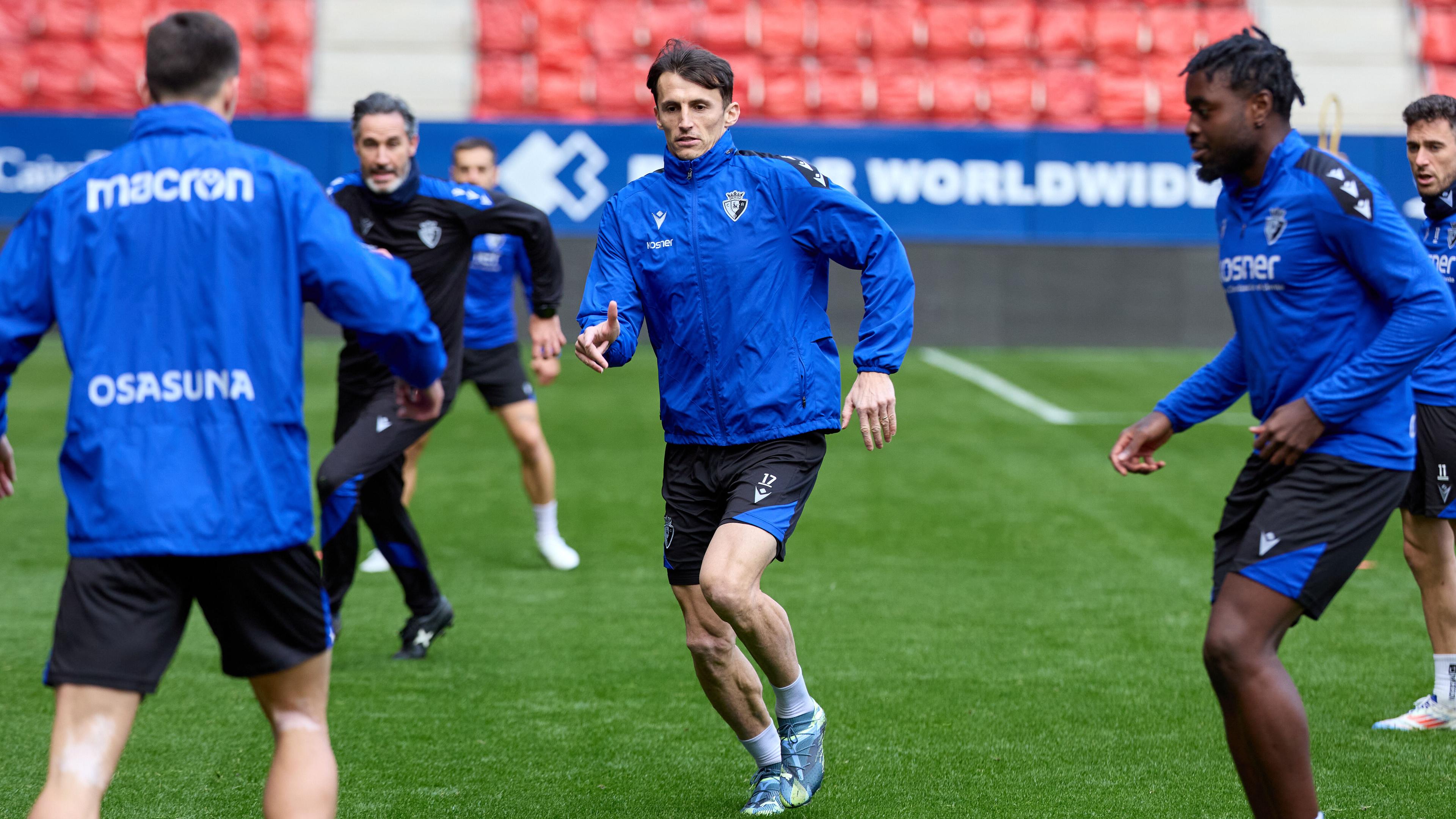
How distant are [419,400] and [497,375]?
478cm

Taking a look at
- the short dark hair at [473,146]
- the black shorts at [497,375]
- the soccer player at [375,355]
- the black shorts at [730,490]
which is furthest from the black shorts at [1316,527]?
the short dark hair at [473,146]

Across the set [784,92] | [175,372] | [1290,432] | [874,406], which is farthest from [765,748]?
[784,92]

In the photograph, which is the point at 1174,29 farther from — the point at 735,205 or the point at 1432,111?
the point at 735,205

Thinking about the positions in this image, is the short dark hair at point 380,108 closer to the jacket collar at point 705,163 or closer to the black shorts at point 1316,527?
the jacket collar at point 705,163

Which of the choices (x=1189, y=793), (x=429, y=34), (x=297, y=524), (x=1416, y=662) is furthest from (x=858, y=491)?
(x=429, y=34)

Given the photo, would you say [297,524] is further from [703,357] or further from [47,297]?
[703,357]

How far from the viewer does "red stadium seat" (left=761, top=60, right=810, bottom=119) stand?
18391 mm

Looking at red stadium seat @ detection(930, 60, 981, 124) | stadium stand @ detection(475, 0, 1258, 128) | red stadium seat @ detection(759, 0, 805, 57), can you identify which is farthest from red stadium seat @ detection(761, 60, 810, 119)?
red stadium seat @ detection(930, 60, 981, 124)

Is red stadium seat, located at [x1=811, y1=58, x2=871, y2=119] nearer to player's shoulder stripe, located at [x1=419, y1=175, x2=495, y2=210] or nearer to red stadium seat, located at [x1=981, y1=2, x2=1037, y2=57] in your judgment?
red stadium seat, located at [x1=981, y1=2, x2=1037, y2=57]

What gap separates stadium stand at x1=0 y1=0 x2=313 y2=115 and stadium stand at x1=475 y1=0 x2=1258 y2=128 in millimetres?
2376

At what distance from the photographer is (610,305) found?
13.3ft

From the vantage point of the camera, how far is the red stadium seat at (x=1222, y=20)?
1919cm

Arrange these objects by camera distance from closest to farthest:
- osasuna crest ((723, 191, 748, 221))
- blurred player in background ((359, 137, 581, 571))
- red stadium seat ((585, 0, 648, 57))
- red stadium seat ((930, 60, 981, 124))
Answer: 1. osasuna crest ((723, 191, 748, 221))
2. blurred player in background ((359, 137, 581, 571))
3. red stadium seat ((930, 60, 981, 124))
4. red stadium seat ((585, 0, 648, 57))

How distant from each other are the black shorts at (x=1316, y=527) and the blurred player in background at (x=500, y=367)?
4885 millimetres
